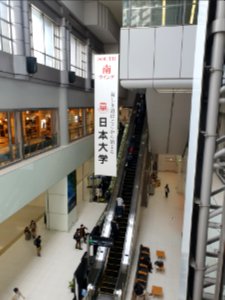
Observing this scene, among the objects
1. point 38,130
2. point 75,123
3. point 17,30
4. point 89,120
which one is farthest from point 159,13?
point 89,120

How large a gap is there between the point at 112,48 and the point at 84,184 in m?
10.9

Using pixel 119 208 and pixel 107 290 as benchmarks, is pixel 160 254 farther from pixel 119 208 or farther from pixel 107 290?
pixel 107 290

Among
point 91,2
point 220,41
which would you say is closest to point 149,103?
point 91,2

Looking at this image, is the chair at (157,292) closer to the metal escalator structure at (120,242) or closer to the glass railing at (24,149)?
the metal escalator structure at (120,242)

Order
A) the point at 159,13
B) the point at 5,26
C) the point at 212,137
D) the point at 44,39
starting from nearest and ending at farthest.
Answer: the point at 212,137 < the point at 159,13 < the point at 5,26 < the point at 44,39

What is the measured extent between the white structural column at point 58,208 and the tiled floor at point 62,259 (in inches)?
15.6

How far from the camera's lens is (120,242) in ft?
35.6

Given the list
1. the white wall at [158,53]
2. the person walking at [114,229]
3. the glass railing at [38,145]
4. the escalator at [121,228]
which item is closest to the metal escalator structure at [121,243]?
the escalator at [121,228]

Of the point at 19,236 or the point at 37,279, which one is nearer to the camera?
the point at 37,279

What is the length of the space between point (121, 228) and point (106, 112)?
559 cm

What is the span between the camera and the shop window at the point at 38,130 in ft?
32.7

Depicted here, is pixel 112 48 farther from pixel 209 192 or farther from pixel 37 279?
pixel 209 192

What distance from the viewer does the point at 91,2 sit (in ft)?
47.2

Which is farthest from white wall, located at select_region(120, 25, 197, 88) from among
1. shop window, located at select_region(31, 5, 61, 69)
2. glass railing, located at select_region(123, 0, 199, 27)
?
shop window, located at select_region(31, 5, 61, 69)
